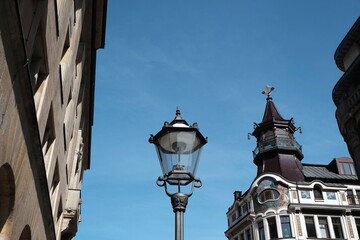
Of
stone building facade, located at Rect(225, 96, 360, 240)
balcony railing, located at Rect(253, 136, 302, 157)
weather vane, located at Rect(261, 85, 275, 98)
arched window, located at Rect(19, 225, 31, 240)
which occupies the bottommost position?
arched window, located at Rect(19, 225, 31, 240)

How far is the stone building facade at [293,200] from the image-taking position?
40.7 m

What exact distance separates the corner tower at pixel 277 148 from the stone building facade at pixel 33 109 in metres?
32.3

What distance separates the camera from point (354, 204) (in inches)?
1670

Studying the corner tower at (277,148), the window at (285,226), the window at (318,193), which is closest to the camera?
the window at (285,226)

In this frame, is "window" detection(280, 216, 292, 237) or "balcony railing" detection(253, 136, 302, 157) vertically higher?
"balcony railing" detection(253, 136, 302, 157)

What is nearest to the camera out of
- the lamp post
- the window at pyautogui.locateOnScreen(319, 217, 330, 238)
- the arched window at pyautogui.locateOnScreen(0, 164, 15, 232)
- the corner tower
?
the lamp post

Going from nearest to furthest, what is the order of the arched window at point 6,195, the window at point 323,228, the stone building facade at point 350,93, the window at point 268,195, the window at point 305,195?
the arched window at point 6,195 → the stone building facade at point 350,93 → the window at point 323,228 → the window at point 268,195 → the window at point 305,195

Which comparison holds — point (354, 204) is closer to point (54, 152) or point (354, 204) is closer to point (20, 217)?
point (54, 152)

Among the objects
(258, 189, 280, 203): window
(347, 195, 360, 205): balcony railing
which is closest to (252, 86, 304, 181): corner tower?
(258, 189, 280, 203): window

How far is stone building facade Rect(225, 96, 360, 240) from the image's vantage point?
1602 inches

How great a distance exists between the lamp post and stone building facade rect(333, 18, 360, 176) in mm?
16741

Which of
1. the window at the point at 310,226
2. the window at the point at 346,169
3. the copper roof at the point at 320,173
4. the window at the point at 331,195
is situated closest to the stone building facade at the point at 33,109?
the window at the point at 310,226

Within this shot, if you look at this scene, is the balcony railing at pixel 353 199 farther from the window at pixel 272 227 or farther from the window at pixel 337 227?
the window at pixel 272 227

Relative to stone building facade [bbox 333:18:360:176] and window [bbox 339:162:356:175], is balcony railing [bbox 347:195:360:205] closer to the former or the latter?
window [bbox 339:162:356:175]
